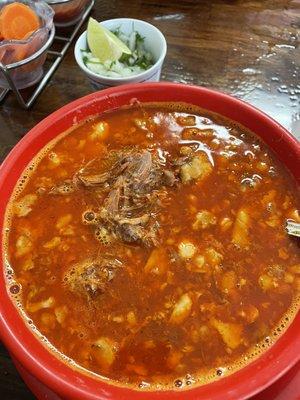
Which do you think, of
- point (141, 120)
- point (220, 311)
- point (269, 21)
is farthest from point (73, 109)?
point (269, 21)

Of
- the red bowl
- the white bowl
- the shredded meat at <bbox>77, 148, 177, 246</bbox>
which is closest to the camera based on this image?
the red bowl

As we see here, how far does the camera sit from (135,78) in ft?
6.74

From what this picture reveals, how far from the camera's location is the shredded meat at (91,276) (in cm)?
154

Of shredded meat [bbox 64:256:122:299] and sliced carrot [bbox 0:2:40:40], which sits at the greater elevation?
sliced carrot [bbox 0:2:40:40]

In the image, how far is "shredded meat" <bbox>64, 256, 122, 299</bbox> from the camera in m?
1.54

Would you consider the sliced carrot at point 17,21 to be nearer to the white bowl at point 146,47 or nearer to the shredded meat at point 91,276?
the white bowl at point 146,47

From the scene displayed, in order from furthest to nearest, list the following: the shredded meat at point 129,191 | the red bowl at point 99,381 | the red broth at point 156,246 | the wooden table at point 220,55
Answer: the wooden table at point 220,55, the shredded meat at point 129,191, the red broth at point 156,246, the red bowl at point 99,381

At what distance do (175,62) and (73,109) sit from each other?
75cm

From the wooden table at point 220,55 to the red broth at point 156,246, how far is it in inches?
18.6

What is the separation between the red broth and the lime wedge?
1.28 ft

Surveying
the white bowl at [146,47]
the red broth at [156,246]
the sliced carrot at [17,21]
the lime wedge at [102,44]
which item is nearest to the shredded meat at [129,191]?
the red broth at [156,246]

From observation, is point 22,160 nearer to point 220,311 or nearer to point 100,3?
point 220,311

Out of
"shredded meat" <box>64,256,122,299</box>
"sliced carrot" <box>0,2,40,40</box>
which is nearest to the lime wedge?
"sliced carrot" <box>0,2,40,40</box>

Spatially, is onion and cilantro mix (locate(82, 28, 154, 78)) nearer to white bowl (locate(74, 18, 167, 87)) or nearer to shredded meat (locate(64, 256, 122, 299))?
white bowl (locate(74, 18, 167, 87))
